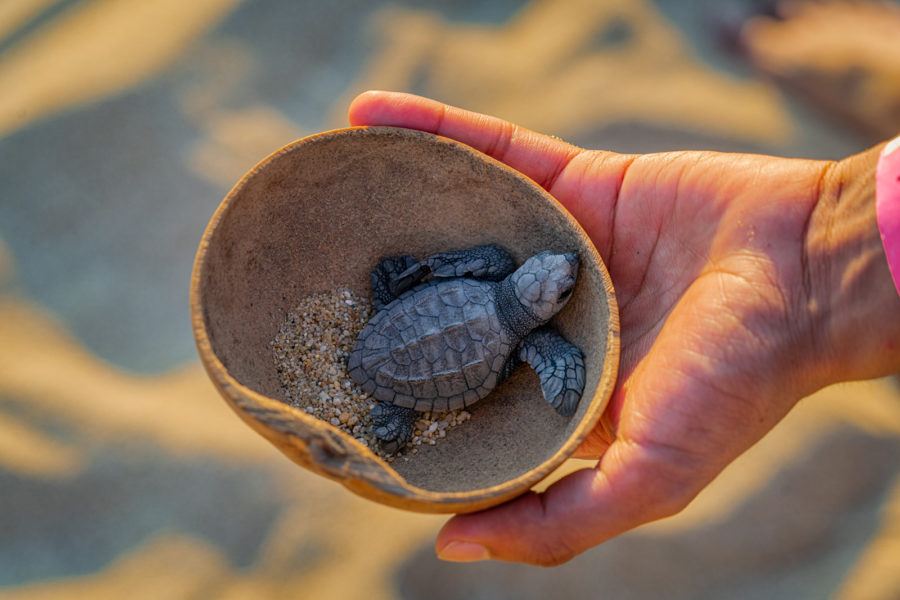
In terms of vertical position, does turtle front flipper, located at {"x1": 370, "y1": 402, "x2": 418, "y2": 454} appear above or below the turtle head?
below

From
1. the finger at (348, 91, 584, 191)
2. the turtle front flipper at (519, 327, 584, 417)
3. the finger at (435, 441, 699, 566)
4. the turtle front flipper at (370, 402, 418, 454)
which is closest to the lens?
the finger at (435, 441, 699, 566)

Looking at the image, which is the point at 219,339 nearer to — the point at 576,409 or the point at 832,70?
the point at 576,409

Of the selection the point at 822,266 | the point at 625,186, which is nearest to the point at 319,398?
the point at 625,186

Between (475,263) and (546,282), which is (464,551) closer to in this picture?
(546,282)

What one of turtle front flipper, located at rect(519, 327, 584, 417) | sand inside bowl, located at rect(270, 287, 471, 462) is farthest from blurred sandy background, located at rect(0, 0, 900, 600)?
turtle front flipper, located at rect(519, 327, 584, 417)

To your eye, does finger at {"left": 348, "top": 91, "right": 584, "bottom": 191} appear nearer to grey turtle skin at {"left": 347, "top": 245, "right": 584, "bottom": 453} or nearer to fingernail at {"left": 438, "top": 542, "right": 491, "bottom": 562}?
grey turtle skin at {"left": 347, "top": 245, "right": 584, "bottom": 453}

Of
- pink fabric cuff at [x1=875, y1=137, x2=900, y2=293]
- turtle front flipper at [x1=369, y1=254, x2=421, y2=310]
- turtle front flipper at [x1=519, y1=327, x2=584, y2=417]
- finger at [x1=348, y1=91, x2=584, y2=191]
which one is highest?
finger at [x1=348, y1=91, x2=584, y2=191]

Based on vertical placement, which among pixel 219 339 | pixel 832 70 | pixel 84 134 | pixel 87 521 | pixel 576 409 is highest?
pixel 84 134
